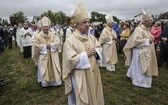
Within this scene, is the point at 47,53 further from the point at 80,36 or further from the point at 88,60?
the point at 88,60

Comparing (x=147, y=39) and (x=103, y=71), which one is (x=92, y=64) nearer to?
(x=147, y=39)

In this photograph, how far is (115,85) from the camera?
9523mm

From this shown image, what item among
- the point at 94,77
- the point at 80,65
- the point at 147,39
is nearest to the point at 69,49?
the point at 80,65

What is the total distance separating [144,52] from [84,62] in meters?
4.21

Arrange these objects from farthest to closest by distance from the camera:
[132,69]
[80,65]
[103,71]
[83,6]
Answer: [103,71], [132,69], [83,6], [80,65]

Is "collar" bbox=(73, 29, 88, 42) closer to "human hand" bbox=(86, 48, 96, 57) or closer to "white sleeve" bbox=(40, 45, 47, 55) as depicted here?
"human hand" bbox=(86, 48, 96, 57)

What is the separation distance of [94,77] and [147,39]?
3859mm

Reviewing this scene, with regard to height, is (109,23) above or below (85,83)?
above

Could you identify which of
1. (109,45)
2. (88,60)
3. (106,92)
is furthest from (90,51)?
(109,45)

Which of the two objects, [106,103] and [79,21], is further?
[106,103]

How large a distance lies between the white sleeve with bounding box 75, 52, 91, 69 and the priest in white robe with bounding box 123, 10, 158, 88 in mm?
4094

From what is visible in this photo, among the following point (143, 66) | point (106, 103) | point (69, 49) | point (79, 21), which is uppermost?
point (79, 21)

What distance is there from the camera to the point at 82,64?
5.28m

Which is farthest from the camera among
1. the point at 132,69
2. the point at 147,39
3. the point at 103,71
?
the point at 103,71
